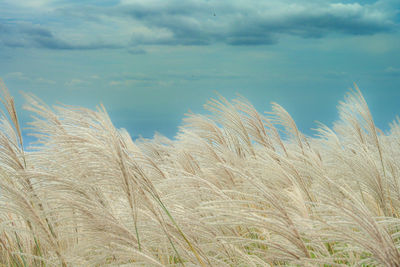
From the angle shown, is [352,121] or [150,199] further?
[352,121]

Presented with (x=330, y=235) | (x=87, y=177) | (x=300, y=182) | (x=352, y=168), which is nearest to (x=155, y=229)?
(x=87, y=177)

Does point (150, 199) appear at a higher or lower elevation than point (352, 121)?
lower

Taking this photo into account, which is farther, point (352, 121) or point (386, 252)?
point (352, 121)

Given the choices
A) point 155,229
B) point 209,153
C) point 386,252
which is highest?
point 209,153

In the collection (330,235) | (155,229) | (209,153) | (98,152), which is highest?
(209,153)

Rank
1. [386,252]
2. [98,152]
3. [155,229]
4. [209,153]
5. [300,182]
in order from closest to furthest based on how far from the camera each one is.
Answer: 1. [386,252]
2. [98,152]
3. [155,229]
4. [300,182]
5. [209,153]

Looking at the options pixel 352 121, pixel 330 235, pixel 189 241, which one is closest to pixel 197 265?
pixel 189 241

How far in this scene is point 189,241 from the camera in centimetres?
195

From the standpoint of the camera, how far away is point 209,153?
11.6ft

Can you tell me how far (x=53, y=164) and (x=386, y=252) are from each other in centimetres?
178

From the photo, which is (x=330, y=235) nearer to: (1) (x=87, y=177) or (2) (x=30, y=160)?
(1) (x=87, y=177)

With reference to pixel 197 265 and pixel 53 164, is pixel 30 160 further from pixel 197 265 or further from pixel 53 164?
pixel 197 265

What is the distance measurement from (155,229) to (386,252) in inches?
45.5

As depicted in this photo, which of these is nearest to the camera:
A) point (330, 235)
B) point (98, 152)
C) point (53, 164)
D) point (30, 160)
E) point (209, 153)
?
point (330, 235)
